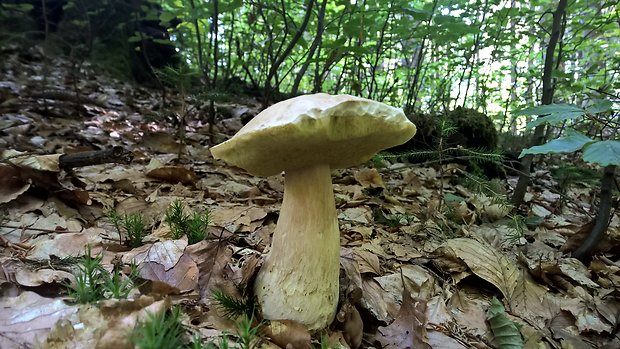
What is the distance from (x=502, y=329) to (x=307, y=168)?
1.19 m

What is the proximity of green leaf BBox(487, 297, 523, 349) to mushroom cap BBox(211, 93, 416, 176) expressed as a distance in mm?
994

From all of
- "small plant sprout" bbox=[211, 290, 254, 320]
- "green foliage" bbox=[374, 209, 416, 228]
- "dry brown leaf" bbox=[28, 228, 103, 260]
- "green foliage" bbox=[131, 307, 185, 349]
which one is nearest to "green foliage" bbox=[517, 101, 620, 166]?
"green foliage" bbox=[374, 209, 416, 228]

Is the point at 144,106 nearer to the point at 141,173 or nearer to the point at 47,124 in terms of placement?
the point at 47,124

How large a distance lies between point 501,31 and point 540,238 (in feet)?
13.4

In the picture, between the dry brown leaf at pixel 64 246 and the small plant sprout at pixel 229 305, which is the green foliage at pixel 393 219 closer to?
the small plant sprout at pixel 229 305

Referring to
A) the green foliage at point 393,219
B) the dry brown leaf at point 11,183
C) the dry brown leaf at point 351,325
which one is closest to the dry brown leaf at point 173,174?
the dry brown leaf at point 11,183

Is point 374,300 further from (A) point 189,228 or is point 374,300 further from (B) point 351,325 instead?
(A) point 189,228

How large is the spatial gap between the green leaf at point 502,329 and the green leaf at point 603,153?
87cm

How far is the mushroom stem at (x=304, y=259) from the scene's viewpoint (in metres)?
1.59

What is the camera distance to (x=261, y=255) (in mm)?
2016

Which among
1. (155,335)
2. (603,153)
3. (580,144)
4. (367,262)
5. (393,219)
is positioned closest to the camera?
(155,335)

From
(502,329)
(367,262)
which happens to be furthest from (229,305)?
(502,329)

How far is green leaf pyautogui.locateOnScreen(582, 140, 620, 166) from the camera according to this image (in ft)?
4.35

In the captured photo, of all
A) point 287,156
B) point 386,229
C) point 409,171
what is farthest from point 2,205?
point 409,171
